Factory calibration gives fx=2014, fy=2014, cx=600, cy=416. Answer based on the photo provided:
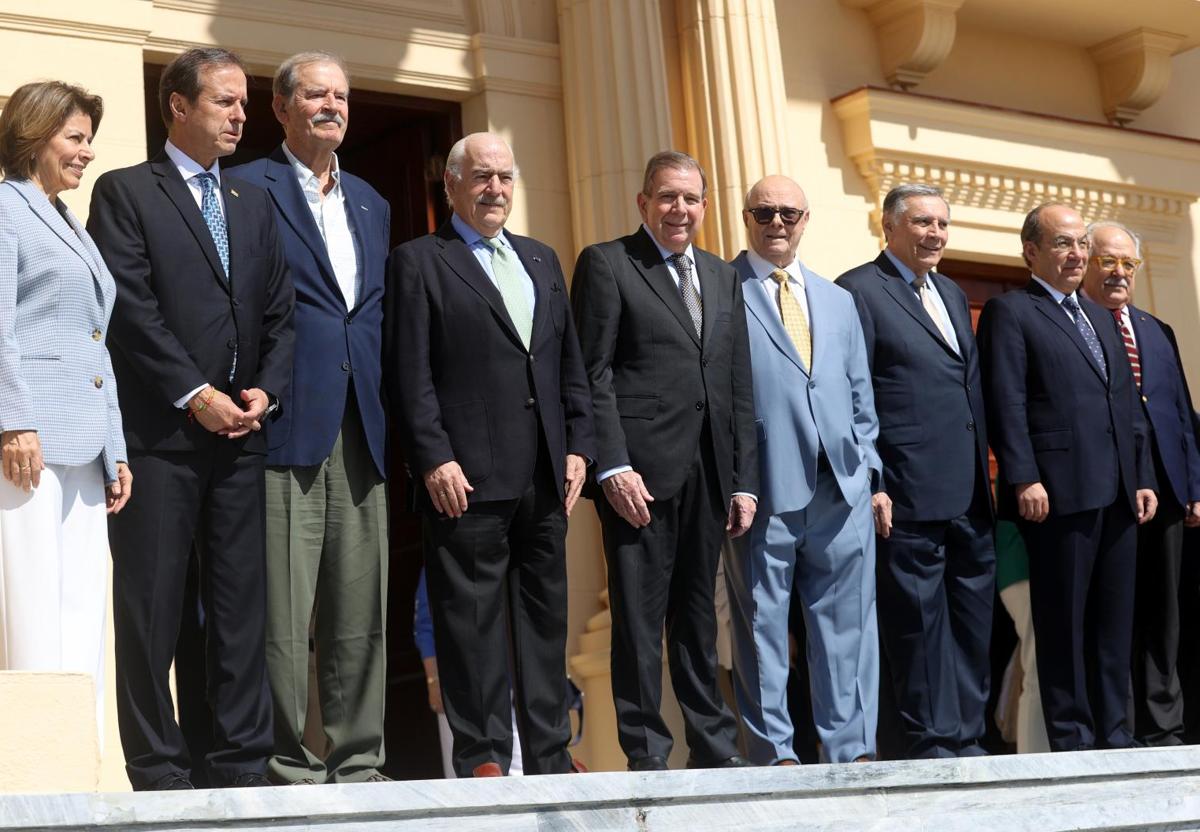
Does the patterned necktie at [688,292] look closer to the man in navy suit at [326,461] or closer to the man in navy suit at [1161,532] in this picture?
the man in navy suit at [326,461]

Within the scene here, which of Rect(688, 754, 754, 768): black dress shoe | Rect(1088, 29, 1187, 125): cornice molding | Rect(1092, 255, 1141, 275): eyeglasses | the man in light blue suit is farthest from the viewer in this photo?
Rect(1088, 29, 1187, 125): cornice molding

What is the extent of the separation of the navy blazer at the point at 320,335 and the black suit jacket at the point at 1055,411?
209 centimetres

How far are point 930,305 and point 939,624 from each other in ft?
3.37

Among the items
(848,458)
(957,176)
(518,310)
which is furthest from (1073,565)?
(957,176)

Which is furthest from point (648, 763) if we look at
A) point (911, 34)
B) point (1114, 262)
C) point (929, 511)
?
point (911, 34)

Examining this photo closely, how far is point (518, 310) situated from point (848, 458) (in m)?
1.11

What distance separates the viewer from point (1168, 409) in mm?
6680

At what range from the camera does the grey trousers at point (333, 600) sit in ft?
16.2

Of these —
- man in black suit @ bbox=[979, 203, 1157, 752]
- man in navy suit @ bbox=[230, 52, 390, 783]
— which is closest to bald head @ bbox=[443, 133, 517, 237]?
man in navy suit @ bbox=[230, 52, 390, 783]

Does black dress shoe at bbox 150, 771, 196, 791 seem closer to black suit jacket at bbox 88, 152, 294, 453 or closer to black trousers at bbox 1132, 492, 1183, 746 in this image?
black suit jacket at bbox 88, 152, 294, 453

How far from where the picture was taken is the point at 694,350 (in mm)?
5652

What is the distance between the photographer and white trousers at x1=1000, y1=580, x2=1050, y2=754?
6.65 meters

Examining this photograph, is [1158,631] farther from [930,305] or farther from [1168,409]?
[930,305]

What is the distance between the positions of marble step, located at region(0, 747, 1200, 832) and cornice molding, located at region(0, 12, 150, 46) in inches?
144
